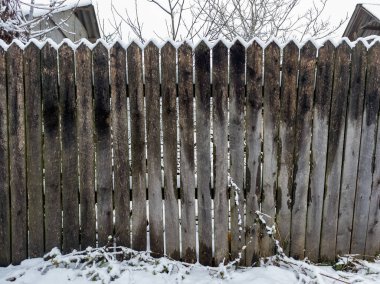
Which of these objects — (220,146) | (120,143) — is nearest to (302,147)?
(220,146)

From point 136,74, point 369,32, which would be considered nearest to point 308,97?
point 136,74

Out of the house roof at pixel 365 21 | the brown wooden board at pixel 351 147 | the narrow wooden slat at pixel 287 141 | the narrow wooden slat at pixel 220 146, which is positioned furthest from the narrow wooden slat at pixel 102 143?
the house roof at pixel 365 21

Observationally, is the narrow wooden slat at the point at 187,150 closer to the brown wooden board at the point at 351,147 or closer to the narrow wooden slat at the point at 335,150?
the narrow wooden slat at the point at 335,150

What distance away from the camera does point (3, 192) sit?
110 inches

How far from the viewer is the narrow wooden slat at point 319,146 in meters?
2.72

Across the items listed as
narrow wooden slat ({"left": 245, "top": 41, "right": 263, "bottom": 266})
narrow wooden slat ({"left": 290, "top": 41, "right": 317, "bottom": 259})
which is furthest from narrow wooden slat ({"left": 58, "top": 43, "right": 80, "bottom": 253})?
narrow wooden slat ({"left": 290, "top": 41, "right": 317, "bottom": 259})

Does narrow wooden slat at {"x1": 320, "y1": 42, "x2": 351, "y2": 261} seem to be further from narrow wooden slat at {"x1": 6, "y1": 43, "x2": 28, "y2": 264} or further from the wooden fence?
narrow wooden slat at {"x1": 6, "y1": 43, "x2": 28, "y2": 264}

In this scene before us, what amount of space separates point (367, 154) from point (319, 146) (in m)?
0.44

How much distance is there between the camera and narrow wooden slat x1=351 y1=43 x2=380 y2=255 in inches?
109

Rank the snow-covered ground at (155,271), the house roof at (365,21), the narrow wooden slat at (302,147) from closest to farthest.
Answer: the snow-covered ground at (155,271) < the narrow wooden slat at (302,147) < the house roof at (365,21)

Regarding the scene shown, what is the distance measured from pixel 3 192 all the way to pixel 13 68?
0.99 meters

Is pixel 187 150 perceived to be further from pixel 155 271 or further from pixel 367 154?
pixel 367 154

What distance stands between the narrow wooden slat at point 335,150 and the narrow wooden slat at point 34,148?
2329 millimetres

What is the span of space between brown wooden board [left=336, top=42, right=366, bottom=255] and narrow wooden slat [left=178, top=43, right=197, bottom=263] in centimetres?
127
